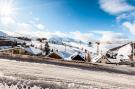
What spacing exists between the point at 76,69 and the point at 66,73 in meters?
0.63

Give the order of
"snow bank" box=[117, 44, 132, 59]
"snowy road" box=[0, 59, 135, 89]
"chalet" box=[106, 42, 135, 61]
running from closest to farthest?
1. "snowy road" box=[0, 59, 135, 89]
2. "snow bank" box=[117, 44, 132, 59]
3. "chalet" box=[106, 42, 135, 61]

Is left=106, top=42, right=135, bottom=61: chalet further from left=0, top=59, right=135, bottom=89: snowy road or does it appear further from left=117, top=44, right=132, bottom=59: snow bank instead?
left=0, top=59, right=135, bottom=89: snowy road

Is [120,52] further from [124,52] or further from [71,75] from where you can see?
[71,75]

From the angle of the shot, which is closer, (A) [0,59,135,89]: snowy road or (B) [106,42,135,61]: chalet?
(A) [0,59,135,89]: snowy road

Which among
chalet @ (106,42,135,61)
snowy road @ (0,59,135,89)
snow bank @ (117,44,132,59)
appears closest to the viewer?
snowy road @ (0,59,135,89)

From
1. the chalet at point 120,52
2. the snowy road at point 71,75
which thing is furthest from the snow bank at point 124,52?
the snowy road at point 71,75

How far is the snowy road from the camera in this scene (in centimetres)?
457

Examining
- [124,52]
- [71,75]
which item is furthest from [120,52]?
[71,75]

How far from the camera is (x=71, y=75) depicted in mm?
5066

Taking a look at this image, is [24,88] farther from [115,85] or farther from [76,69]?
[76,69]

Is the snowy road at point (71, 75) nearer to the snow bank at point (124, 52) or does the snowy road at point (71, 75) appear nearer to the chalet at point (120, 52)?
the chalet at point (120, 52)

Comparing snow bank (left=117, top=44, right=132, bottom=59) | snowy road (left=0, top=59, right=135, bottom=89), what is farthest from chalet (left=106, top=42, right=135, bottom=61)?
snowy road (left=0, top=59, right=135, bottom=89)

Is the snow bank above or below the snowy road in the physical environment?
above

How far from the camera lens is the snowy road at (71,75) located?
4.57 meters
